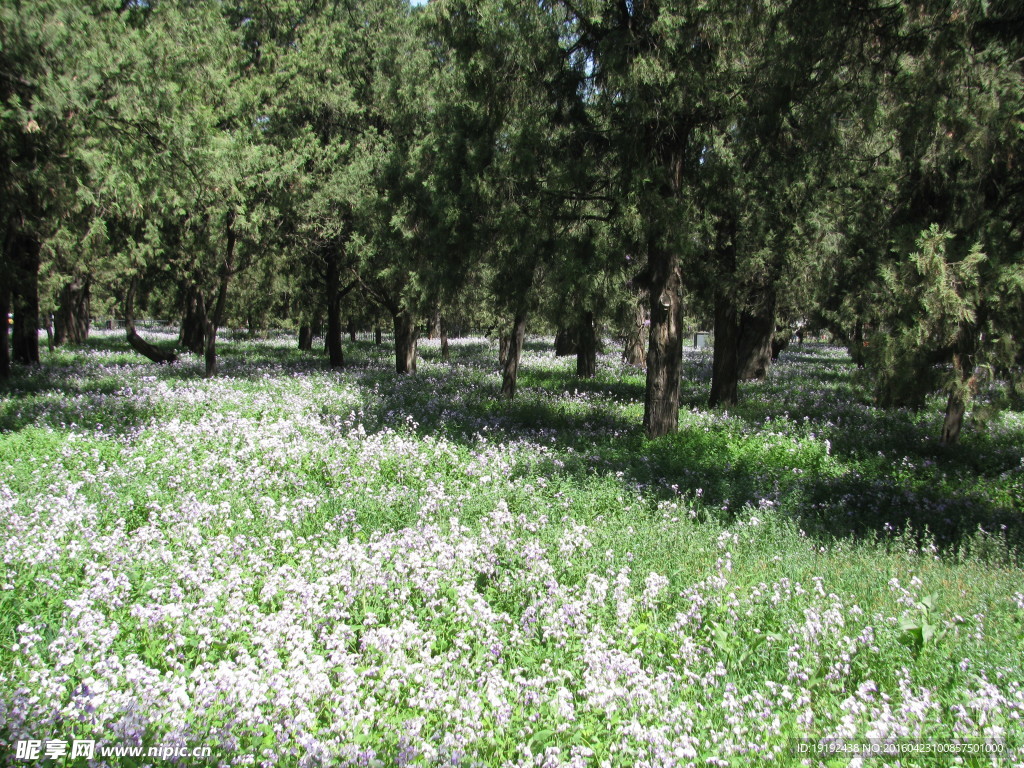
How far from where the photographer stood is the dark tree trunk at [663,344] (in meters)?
11.0

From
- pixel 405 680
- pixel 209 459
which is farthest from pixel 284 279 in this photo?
Answer: pixel 405 680

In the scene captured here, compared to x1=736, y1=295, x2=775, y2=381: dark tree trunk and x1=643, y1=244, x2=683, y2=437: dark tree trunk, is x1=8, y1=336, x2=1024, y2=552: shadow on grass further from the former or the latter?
x1=736, y1=295, x2=775, y2=381: dark tree trunk

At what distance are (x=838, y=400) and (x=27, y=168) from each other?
1867 centimetres

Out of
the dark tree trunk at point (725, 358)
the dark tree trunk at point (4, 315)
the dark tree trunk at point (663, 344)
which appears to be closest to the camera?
the dark tree trunk at point (663, 344)

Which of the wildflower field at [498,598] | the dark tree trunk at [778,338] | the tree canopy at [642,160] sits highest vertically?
the tree canopy at [642,160]

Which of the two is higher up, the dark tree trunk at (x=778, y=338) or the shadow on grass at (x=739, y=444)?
the dark tree trunk at (x=778, y=338)

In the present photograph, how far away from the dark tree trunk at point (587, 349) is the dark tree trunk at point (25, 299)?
14.8 meters

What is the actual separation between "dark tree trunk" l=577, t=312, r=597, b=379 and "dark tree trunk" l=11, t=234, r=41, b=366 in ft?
48.6

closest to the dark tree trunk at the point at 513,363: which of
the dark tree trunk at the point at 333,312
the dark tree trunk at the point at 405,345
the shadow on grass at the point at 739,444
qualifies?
the shadow on grass at the point at 739,444

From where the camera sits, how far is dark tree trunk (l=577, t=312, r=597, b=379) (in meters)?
20.2

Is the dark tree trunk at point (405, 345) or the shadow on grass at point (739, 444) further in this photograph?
the dark tree trunk at point (405, 345)

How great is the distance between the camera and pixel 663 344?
1095cm

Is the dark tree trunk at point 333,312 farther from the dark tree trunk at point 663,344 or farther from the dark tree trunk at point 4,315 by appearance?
the dark tree trunk at point 663,344

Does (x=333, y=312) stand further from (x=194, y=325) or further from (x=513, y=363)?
(x=194, y=325)
